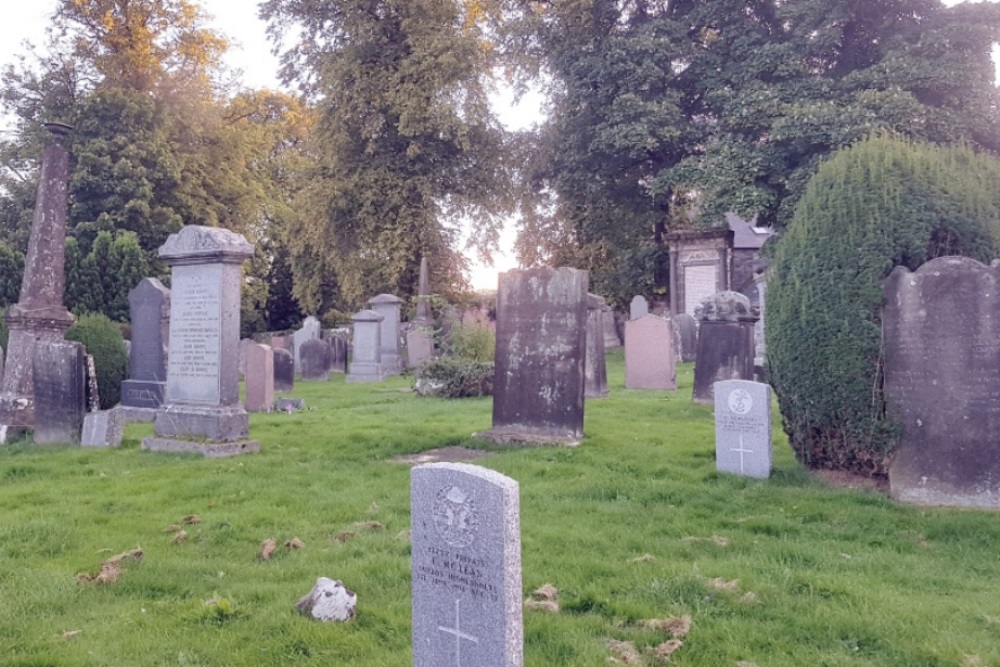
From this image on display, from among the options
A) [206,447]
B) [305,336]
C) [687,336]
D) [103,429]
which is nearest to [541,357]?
[206,447]

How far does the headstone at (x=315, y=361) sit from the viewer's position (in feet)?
66.4

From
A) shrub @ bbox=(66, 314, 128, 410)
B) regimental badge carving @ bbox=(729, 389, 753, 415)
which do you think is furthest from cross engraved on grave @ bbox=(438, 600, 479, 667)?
shrub @ bbox=(66, 314, 128, 410)

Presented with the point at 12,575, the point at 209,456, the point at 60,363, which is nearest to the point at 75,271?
the point at 60,363

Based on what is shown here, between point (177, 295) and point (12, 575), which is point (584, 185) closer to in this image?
point (177, 295)

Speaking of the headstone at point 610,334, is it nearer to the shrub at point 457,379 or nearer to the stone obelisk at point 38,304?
the shrub at point 457,379

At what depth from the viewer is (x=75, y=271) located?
21.7m

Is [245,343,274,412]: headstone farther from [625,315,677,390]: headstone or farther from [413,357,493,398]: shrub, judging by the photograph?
[625,315,677,390]: headstone

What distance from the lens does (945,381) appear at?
5.90 metres

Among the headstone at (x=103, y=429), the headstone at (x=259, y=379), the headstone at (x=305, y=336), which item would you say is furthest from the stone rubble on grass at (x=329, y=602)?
the headstone at (x=305, y=336)

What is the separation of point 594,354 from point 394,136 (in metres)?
17.1

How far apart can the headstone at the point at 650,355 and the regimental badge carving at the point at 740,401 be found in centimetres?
741

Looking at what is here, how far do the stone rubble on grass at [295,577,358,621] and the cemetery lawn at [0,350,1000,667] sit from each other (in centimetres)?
7

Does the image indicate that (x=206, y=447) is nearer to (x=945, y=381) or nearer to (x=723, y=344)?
(x=945, y=381)

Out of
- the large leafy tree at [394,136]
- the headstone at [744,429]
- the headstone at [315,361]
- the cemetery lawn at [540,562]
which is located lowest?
the cemetery lawn at [540,562]
